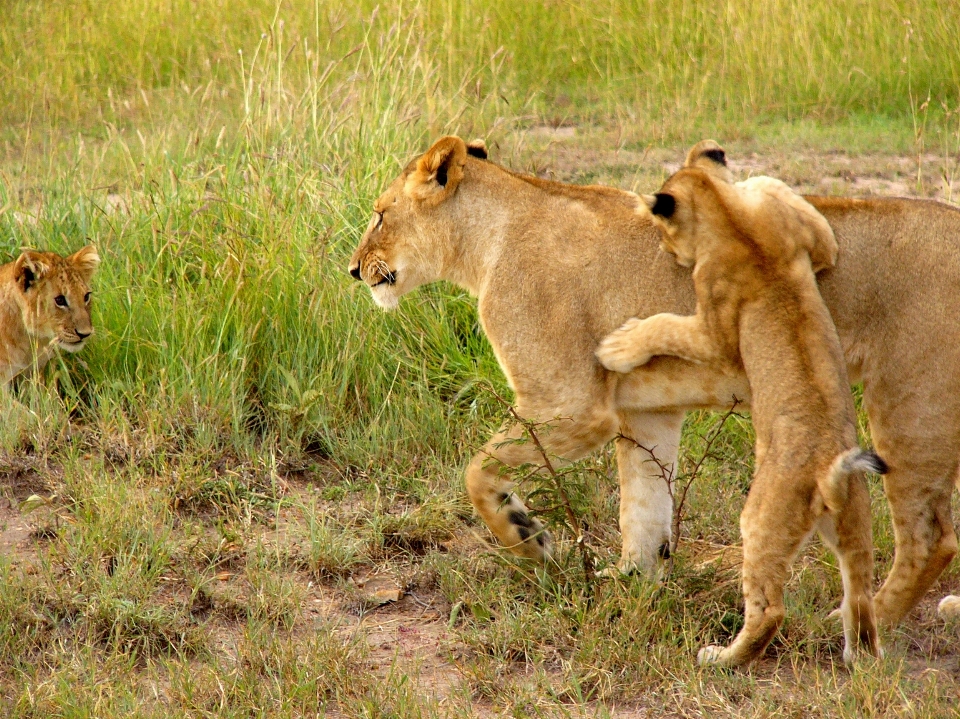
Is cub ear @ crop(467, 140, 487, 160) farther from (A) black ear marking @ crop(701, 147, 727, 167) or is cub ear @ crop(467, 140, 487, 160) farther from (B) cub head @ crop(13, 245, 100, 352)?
(B) cub head @ crop(13, 245, 100, 352)

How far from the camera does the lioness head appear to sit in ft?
12.3

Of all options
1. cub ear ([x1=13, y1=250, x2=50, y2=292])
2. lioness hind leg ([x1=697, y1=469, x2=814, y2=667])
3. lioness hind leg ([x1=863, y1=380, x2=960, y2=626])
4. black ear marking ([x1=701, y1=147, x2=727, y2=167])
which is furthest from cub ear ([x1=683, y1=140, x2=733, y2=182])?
cub ear ([x1=13, y1=250, x2=50, y2=292])

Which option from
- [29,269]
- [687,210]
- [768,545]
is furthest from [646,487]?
[29,269]

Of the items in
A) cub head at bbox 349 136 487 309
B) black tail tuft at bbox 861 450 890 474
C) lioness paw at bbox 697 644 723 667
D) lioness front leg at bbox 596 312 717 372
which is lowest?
lioness paw at bbox 697 644 723 667

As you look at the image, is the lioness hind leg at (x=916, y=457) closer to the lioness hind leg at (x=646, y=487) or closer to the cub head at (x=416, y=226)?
the lioness hind leg at (x=646, y=487)

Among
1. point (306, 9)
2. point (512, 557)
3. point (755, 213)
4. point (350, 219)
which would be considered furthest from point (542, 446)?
point (306, 9)

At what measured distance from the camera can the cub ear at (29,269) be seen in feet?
18.0

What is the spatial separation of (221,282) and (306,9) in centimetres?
491

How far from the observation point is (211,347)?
5.51 metres

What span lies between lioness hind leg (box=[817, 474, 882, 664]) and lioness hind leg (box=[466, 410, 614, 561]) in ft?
2.75

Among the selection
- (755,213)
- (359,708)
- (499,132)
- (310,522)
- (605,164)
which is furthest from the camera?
(605,164)

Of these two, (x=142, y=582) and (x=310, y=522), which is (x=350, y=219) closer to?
(x=310, y=522)

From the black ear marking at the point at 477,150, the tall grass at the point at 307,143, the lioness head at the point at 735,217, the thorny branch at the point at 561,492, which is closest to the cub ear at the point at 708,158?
the lioness head at the point at 735,217

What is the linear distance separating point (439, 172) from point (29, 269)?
2.22 metres
